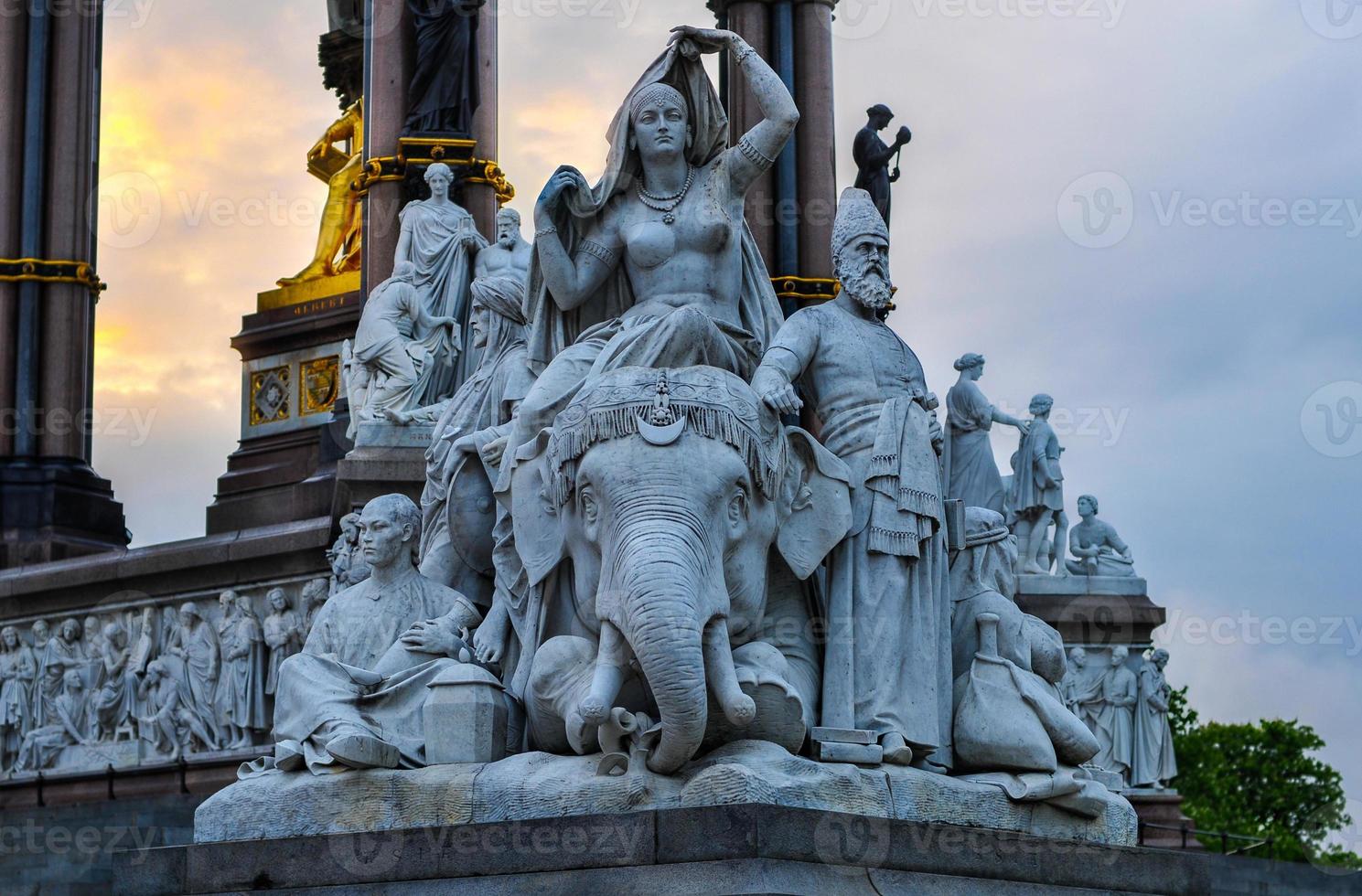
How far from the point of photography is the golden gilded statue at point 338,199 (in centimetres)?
3192

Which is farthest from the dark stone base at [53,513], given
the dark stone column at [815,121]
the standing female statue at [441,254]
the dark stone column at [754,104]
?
the dark stone column at [815,121]

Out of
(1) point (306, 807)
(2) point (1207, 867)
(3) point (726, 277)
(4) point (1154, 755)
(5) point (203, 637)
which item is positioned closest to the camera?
(1) point (306, 807)

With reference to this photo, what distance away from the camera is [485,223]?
24.8 m

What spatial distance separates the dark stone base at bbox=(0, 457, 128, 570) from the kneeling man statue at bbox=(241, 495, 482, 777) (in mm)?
18634

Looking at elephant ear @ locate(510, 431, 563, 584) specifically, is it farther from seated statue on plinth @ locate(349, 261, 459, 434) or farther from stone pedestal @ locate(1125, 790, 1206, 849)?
stone pedestal @ locate(1125, 790, 1206, 849)

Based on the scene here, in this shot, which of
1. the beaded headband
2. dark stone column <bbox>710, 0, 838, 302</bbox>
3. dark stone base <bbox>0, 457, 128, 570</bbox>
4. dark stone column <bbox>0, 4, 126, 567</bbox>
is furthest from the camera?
dark stone column <bbox>710, 0, 838, 302</bbox>

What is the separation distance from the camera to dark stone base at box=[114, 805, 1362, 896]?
844 centimetres

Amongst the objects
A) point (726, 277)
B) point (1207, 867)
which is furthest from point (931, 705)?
point (726, 277)

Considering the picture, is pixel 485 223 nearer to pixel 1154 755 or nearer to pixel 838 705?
pixel 1154 755

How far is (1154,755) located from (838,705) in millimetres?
19560

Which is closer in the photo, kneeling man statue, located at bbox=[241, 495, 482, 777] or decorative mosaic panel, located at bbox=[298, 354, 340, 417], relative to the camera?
kneeling man statue, located at bbox=[241, 495, 482, 777]

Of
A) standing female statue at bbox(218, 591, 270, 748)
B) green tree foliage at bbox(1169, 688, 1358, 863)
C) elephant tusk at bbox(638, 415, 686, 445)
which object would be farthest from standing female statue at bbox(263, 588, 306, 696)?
green tree foliage at bbox(1169, 688, 1358, 863)

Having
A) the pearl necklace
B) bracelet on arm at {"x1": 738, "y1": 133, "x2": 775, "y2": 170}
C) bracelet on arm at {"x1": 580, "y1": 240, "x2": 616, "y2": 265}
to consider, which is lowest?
bracelet on arm at {"x1": 580, "y1": 240, "x2": 616, "y2": 265}

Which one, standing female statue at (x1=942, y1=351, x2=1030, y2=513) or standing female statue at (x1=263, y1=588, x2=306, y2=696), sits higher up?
standing female statue at (x1=942, y1=351, x2=1030, y2=513)
